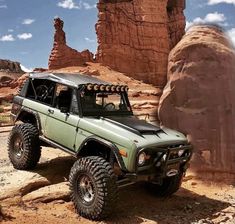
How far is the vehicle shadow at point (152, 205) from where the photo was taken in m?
7.89

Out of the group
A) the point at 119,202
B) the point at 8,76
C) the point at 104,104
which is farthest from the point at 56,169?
the point at 8,76

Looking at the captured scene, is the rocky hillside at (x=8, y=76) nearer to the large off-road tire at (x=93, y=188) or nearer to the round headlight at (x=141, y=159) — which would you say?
the large off-road tire at (x=93, y=188)

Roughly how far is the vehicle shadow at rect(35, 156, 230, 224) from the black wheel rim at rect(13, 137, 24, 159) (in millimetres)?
561

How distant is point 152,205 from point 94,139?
80.1 inches

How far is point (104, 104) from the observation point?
8.94 meters

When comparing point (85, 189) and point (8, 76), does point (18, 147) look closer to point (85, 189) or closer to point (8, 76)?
point (85, 189)

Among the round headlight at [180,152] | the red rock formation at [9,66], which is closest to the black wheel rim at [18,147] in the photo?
the round headlight at [180,152]

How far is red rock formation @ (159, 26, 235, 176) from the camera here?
10.4 meters

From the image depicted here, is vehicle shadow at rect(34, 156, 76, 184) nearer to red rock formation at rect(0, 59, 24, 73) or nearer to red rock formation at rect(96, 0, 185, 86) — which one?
red rock formation at rect(96, 0, 185, 86)

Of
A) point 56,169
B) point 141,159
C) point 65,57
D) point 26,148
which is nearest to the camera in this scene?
point 141,159

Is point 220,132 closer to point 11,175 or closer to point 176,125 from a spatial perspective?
point 176,125

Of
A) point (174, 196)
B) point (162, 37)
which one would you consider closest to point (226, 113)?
point (174, 196)

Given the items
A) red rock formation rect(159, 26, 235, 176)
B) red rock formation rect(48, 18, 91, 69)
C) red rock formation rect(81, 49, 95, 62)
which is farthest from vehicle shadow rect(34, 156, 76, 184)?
red rock formation rect(81, 49, 95, 62)

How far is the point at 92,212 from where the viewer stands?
741cm
